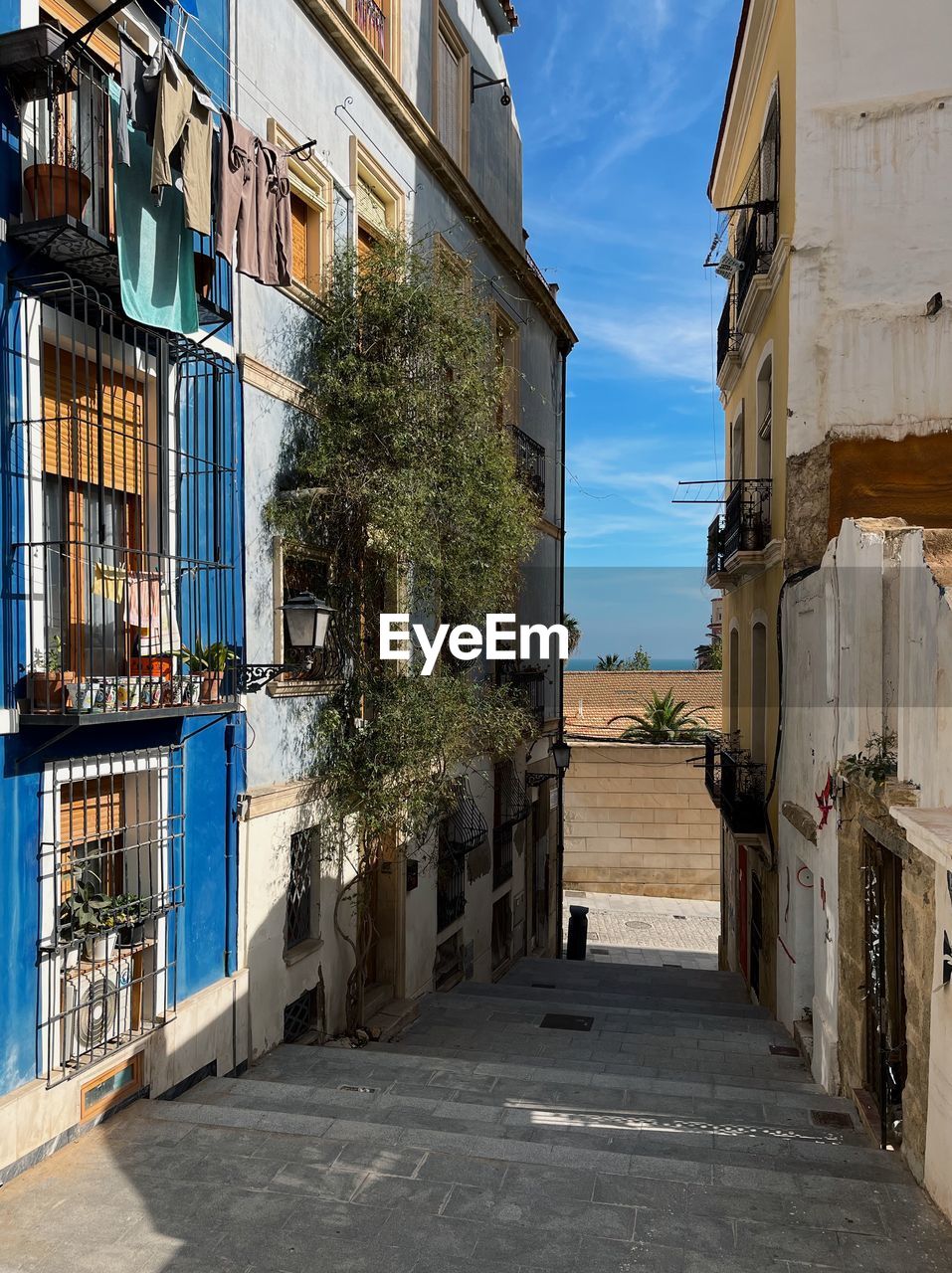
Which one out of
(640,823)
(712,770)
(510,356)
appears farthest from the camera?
(640,823)

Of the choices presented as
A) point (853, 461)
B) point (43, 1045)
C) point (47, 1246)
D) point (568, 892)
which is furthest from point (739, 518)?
point (568, 892)

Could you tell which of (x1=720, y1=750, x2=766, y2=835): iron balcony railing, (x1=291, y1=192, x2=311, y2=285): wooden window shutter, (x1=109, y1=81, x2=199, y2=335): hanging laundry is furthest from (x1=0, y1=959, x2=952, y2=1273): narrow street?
(x1=291, y1=192, x2=311, y2=285): wooden window shutter

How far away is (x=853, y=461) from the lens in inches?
460

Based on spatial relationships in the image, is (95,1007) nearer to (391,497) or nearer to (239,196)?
(391,497)

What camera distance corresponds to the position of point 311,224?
10.5m

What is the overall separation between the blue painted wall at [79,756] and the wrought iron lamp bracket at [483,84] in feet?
26.3

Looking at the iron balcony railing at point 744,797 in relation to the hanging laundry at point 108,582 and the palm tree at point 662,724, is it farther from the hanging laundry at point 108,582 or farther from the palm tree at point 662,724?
the palm tree at point 662,724

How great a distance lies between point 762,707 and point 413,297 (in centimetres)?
732

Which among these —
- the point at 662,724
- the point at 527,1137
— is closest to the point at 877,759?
the point at 527,1137

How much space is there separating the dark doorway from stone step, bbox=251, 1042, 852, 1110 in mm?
810

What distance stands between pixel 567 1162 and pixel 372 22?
487 inches

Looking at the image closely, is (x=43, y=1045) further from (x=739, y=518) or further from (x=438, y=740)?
(x=739, y=518)

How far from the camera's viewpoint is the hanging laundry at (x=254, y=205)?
7.85 metres

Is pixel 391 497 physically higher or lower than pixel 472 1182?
higher
